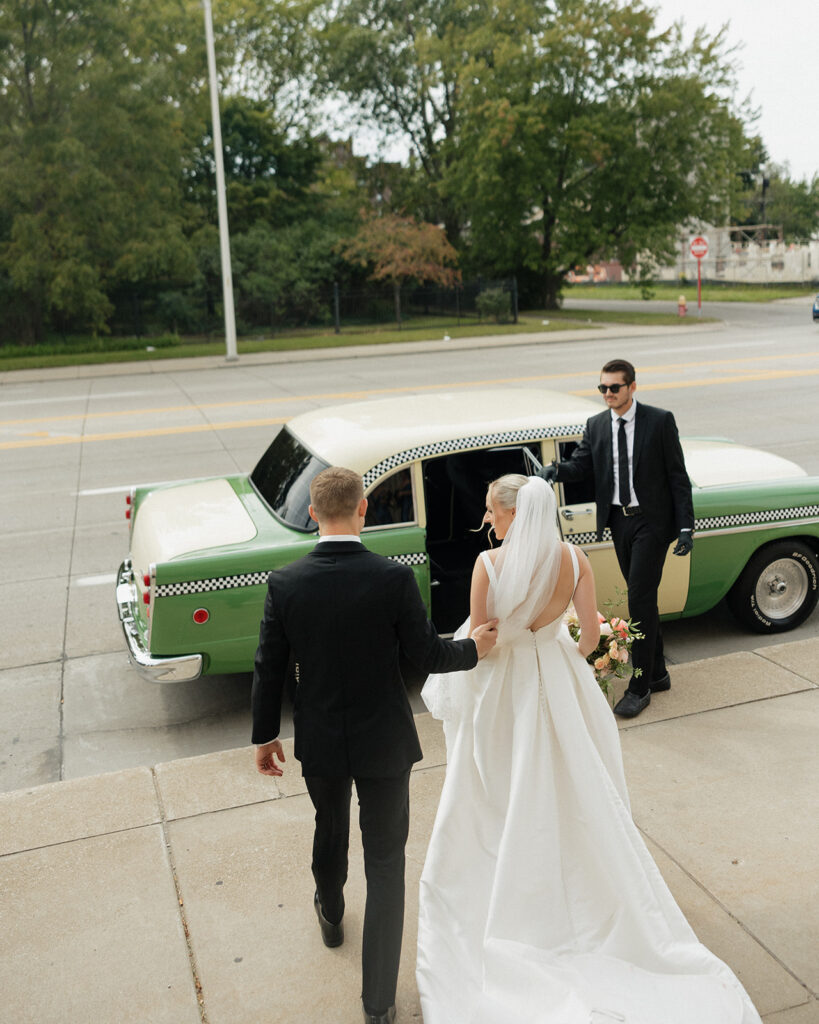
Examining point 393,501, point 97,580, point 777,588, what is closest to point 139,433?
point 97,580

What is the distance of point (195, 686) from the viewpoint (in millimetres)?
6391

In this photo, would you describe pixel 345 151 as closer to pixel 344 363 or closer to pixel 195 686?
pixel 344 363

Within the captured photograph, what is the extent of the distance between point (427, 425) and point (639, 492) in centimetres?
139

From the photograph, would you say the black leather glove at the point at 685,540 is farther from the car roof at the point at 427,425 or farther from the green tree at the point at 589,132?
the green tree at the point at 589,132

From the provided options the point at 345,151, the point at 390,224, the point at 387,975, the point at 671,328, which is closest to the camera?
the point at 387,975

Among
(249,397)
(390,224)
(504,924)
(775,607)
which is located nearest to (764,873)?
(504,924)

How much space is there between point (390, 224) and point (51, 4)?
44.3 feet

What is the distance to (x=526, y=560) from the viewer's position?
335 centimetres

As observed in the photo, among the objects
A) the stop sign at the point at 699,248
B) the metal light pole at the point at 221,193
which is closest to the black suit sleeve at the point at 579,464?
the metal light pole at the point at 221,193

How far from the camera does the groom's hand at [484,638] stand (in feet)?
11.0

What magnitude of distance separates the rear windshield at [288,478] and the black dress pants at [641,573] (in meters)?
1.70

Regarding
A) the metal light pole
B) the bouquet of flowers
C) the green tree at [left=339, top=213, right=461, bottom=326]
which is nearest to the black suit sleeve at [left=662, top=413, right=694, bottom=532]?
the bouquet of flowers

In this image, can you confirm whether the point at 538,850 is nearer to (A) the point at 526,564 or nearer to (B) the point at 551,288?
(A) the point at 526,564

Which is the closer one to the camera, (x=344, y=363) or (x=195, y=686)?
(x=195, y=686)
